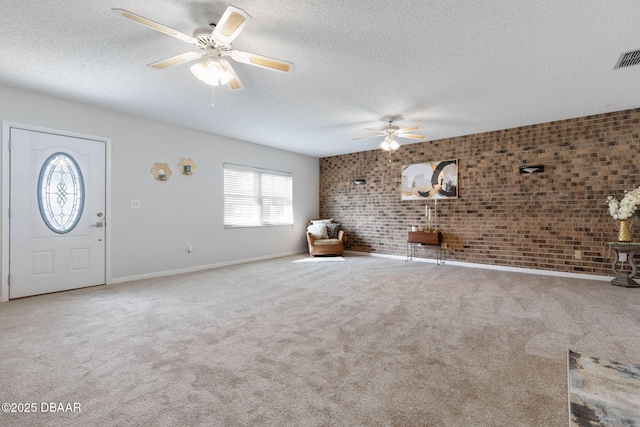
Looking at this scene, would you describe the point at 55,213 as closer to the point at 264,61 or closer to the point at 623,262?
the point at 264,61

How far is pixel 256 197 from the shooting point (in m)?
6.72

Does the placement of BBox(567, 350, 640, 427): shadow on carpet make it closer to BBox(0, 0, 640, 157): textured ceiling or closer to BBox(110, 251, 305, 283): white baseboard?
BBox(0, 0, 640, 157): textured ceiling

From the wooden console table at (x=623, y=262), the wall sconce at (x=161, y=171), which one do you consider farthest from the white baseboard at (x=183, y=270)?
the wooden console table at (x=623, y=262)

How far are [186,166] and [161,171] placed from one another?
0.46 metres

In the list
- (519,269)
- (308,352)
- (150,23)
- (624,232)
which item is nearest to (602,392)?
(308,352)

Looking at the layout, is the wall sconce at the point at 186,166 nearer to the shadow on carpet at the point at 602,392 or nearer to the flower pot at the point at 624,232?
the shadow on carpet at the point at 602,392

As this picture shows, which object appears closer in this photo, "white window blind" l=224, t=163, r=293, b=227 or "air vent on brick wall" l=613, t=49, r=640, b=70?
"air vent on brick wall" l=613, t=49, r=640, b=70

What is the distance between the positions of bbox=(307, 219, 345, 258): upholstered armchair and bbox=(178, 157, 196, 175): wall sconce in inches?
116


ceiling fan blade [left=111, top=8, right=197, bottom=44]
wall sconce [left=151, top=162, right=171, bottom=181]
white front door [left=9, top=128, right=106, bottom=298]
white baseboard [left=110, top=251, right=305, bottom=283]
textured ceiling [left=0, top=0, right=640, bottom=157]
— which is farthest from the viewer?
wall sconce [left=151, top=162, right=171, bottom=181]

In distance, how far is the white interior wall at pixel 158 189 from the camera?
4078 mm

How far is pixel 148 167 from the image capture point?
192 inches

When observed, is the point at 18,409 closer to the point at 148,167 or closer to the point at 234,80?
the point at 234,80

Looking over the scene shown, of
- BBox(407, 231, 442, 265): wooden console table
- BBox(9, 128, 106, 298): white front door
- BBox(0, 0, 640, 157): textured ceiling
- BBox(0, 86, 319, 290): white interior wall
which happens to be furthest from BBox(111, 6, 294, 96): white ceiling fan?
BBox(407, 231, 442, 265): wooden console table

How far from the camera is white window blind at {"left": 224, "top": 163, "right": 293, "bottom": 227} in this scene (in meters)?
6.18
